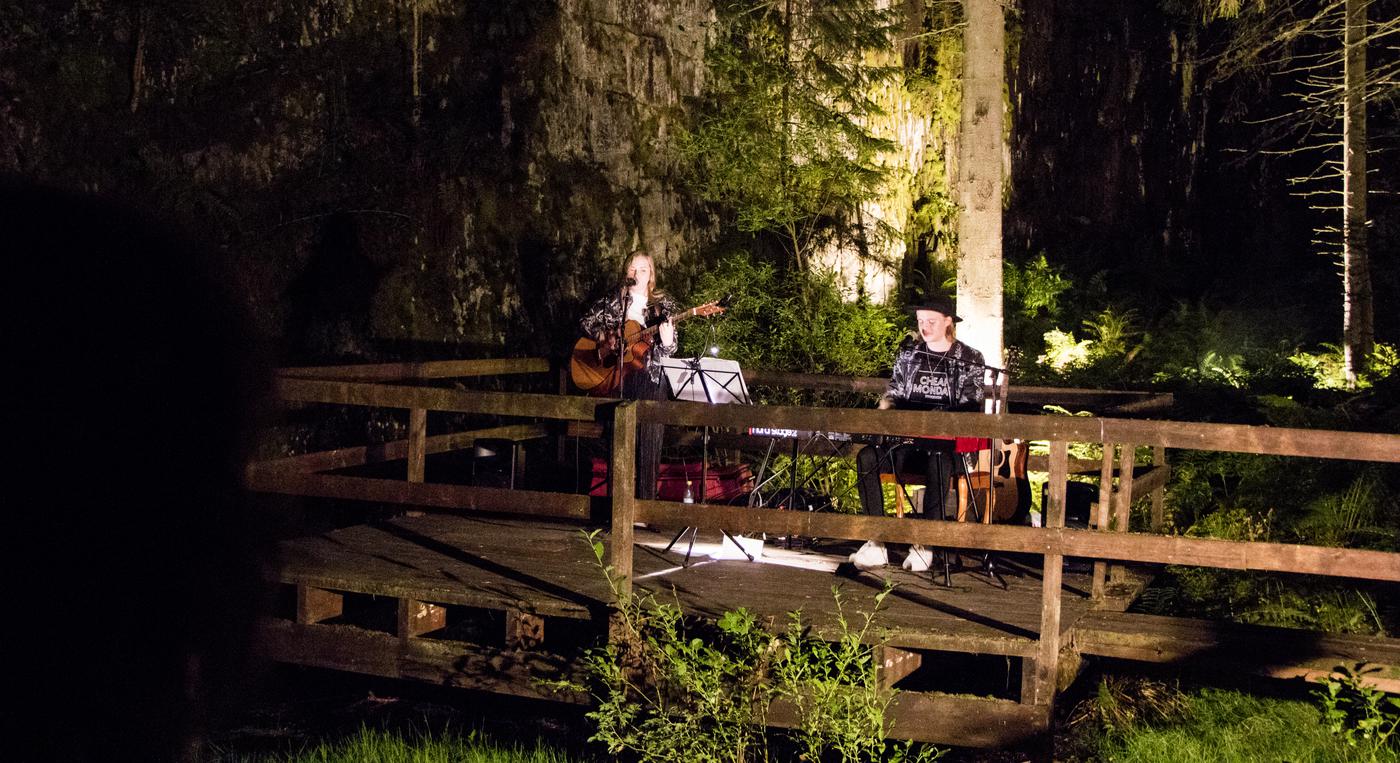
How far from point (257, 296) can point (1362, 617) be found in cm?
847

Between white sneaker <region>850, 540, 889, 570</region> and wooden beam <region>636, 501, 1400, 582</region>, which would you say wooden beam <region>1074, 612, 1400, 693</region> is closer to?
wooden beam <region>636, 501, 1400, 582</region>

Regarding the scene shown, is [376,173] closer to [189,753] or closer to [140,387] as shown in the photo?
[140,387]

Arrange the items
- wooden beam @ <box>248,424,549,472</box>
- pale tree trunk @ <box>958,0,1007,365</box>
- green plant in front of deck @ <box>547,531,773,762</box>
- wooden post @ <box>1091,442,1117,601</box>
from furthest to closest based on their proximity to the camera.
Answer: pale tree trunk @ <box>958,0,1007,365</box>, wooden beam @ <box>248,424,549,472</box>, wooden post @ <box>1091,442,1117,601</box>, green plant in front of deck @ <box>547,531,773,762</box>

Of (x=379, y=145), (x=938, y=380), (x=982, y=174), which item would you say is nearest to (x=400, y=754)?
(x=938, y=380)

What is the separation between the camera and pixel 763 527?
18.9 feet

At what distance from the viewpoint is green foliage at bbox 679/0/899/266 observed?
14.2m

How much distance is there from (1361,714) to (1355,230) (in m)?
9.29

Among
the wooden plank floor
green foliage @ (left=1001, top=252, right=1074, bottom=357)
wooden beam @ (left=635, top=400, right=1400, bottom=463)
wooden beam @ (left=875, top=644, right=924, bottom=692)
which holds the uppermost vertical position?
green foliage @ (left=1001, top=252, right=1074, bottom=357)

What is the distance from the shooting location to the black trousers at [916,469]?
682 cm

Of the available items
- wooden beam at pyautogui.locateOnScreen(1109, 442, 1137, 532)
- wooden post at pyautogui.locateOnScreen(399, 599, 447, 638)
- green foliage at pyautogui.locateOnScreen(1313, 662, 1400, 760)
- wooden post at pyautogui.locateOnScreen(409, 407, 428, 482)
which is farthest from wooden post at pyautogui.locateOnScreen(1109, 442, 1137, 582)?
wooden post at pyautogui.locateOnScreen(409, 407, 428, 482)

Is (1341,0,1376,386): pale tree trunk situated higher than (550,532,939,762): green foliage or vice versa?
(1341,0,1376,386): pale tree trunk

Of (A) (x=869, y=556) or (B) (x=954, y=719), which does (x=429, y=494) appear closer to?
(A) (x=869, y=556)

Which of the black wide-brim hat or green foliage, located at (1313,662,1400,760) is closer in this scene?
green foliage, located at (1313,662,1400,760)

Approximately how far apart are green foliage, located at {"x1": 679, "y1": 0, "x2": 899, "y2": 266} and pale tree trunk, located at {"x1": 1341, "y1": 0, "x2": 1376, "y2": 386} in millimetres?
4930
